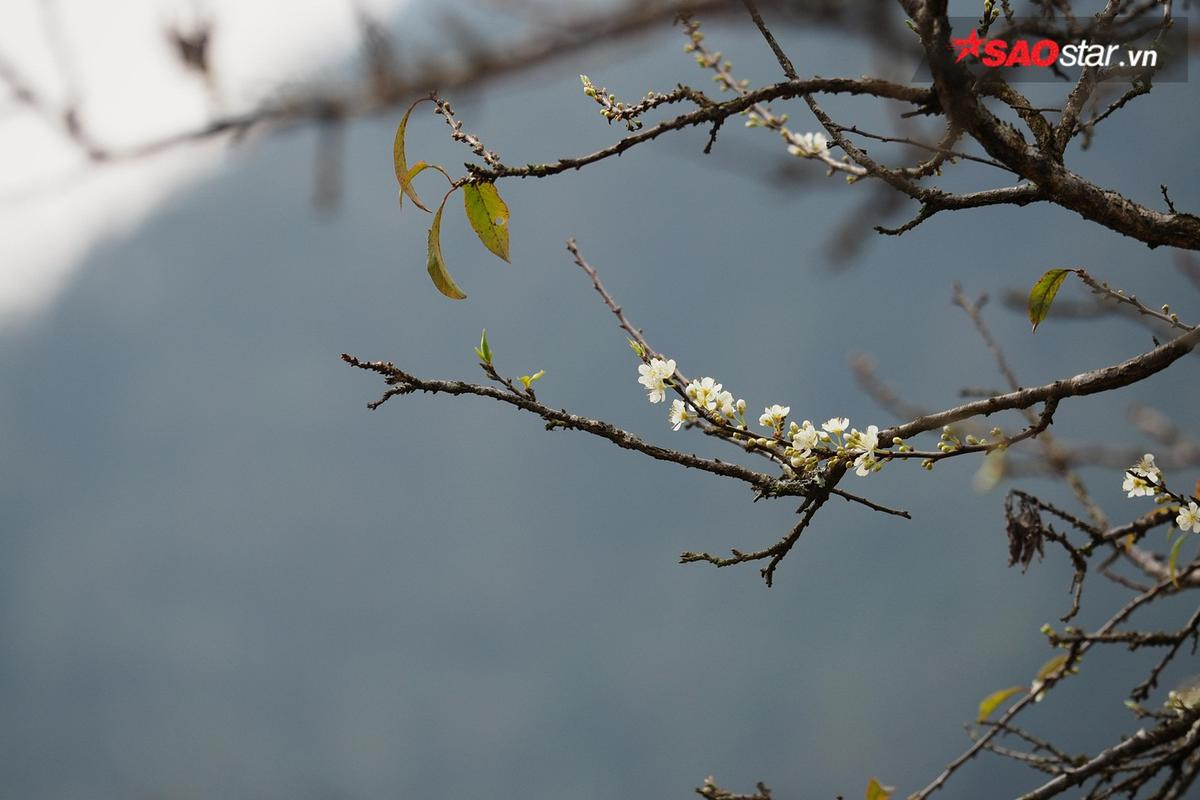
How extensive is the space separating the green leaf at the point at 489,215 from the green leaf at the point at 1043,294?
70 cm

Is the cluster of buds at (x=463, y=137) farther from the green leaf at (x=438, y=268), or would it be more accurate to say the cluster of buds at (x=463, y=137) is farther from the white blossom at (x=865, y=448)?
the white blossom at (x=865, y=448)

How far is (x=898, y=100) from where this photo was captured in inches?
37.0

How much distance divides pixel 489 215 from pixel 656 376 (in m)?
0.30

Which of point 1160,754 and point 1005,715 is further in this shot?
point 1005,715

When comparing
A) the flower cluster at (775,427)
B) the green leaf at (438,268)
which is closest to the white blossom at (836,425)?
the flower cluster at (775,427)

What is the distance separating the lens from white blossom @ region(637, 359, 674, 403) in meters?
1.19

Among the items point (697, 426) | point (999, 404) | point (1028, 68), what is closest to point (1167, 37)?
point (1028, 68)

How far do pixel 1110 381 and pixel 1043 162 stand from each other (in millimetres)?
268

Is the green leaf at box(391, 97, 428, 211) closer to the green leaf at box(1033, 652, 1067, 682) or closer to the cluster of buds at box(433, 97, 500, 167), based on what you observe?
the cluster of buds at box(433, 97, 500, 167)

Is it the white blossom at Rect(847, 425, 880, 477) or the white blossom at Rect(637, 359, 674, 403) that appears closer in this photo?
the white blossom at Rect(847, 425, 880, 477)

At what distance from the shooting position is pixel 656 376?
1199 mm

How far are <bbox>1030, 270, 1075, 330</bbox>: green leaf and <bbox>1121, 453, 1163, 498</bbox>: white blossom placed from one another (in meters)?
0.23

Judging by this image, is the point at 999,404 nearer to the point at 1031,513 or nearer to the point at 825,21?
the point at 1031,513

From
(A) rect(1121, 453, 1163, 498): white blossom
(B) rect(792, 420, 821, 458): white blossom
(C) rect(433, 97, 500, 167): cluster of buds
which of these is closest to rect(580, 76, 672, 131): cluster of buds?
(C) rect(433, 97, 500, 167): cluster of buds
